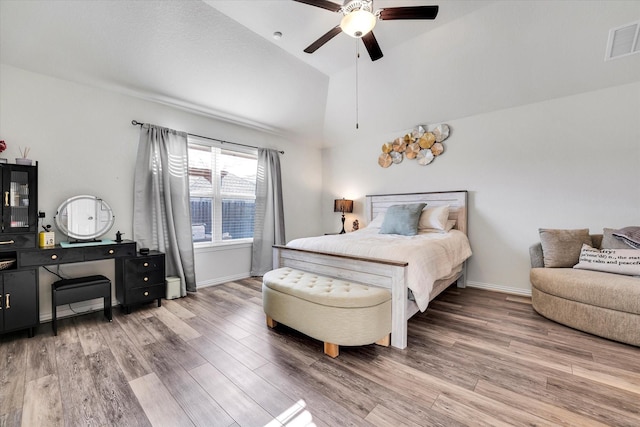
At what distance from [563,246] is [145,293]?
464 centimetres

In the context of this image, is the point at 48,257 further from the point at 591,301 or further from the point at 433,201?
the point at 591,301

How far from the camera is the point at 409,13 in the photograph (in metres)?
1.96

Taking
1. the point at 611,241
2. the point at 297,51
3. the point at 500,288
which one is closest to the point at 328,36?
the point at 297,51

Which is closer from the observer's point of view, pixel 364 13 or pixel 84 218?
pixel 364 13

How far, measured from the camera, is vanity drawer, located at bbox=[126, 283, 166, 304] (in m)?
2.90

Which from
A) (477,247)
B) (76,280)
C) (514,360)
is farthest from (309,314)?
(477,247)

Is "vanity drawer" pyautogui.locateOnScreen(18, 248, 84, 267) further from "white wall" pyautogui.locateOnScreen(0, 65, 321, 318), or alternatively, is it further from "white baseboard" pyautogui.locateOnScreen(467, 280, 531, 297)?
"white baseboard" pyautogui.locateOnScreen(467, 280, 531, 297)

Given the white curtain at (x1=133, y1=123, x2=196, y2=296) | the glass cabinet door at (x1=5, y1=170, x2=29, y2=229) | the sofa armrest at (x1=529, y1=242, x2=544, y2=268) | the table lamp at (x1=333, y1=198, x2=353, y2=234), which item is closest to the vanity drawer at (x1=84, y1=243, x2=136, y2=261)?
the white curtain at (x1=133, y1=123, x2=196, y2=296)

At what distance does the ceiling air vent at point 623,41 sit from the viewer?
245 cm

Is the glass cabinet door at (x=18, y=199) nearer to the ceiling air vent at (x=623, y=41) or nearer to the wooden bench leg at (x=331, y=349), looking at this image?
the wooden bench leg at (x=331, y=349)

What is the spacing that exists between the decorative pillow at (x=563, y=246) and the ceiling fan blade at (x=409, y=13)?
2.65m

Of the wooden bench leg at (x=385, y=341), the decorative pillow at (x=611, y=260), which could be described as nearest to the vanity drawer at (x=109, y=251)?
the wooden bench leg at (x=385, y=341)

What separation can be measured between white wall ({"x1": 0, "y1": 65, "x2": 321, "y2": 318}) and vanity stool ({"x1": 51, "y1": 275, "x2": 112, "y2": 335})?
1.11 ft

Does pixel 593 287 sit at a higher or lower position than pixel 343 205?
lower
